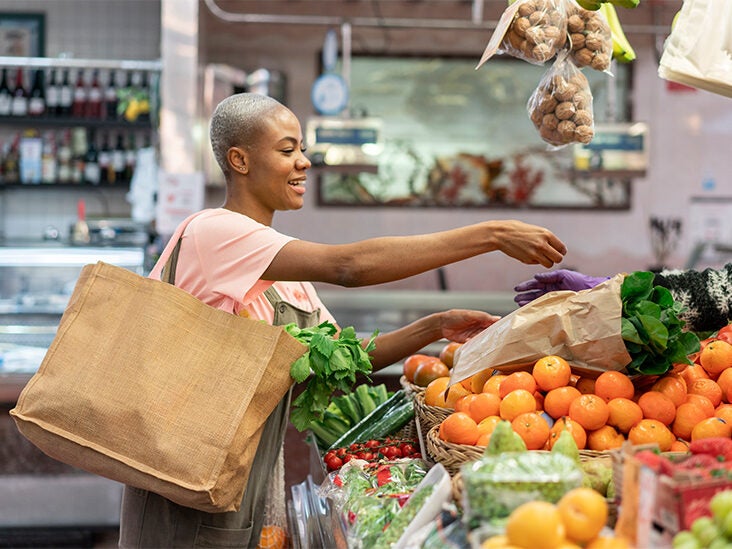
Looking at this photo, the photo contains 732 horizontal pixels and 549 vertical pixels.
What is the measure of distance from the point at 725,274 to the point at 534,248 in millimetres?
702

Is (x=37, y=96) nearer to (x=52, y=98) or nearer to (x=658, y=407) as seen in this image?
(x=52, y=98)

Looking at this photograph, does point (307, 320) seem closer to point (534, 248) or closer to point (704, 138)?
point (534, 248)

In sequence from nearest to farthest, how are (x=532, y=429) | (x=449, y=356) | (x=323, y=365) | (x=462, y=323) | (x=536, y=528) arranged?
1. (x=536, y=528)
2. (x=532, y=429)
3. (x=323, y=365)
4. (x=462, y=323)
5. (x=449, y=356)

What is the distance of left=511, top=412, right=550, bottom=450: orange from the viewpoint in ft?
6.32

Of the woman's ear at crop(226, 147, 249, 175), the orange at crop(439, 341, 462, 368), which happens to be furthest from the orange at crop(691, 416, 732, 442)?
the woman's ear at crop(226, 147, 249, 175)

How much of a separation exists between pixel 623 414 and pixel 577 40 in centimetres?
117

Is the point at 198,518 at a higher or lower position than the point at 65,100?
lower

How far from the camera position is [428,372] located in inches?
109

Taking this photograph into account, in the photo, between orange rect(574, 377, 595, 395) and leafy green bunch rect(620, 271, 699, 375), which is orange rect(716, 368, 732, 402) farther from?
orange rect(574, 377, 595, 395)

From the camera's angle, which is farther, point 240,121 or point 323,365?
point 240,121

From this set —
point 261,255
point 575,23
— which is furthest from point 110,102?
point 261,255

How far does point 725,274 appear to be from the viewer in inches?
95.5

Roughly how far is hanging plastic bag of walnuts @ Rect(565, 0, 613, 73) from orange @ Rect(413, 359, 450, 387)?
39.5 inches

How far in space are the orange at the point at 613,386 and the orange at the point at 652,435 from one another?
0.08 metres
